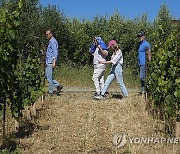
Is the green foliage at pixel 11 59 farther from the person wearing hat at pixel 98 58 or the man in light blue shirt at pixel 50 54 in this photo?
the person wearing hat at pixel 98 58


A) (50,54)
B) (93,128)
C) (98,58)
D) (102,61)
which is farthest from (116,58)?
(93,128)

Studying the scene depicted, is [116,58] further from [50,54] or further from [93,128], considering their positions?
[93,128]

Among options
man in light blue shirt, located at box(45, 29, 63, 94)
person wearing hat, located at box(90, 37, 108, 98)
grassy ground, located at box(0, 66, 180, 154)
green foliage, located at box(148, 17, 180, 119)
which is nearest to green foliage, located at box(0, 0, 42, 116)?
grassy ground, located at box(0, 66, 180, 154)

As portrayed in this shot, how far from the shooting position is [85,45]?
20.5 metres

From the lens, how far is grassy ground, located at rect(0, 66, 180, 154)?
642 cm

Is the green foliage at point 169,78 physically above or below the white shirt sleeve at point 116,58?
below

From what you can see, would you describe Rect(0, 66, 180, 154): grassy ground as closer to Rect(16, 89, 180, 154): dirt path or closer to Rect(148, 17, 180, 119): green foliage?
Rect(16, 89, 180, 154): dirt path

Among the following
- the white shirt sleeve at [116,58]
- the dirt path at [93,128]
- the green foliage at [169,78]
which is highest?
the white shirt sleeve at [116,58]

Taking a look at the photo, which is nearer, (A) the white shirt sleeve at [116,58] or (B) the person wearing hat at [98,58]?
(A) the white shirt sleeve at [116,58]

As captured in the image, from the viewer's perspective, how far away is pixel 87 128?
7.69m

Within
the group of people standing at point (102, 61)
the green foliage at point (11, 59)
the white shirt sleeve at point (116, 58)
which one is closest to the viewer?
the green foliage at point (11, 59)

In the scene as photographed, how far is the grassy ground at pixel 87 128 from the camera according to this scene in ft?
21.1

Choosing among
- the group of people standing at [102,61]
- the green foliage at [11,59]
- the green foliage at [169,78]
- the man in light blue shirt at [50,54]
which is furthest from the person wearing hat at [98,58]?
the green foliage at [11,59]

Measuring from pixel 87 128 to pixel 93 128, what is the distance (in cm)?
11
